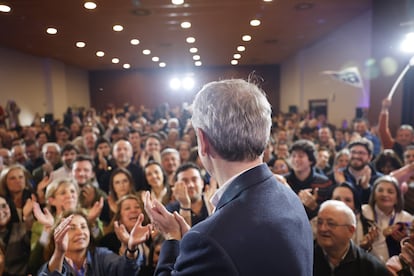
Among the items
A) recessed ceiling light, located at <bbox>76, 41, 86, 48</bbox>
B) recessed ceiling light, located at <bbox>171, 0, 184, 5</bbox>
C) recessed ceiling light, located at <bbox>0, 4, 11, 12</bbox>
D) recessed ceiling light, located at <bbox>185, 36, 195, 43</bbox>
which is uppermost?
recessed ceiling light, located at <bbox>171, 0, 184, 5</bbox>

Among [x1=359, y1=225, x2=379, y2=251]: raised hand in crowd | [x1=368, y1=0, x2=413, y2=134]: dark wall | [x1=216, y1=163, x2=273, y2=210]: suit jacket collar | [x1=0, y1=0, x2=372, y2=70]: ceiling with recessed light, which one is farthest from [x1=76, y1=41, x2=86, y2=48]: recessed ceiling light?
[x1=368, y1=0, x2=413, y2=134]: dark wall

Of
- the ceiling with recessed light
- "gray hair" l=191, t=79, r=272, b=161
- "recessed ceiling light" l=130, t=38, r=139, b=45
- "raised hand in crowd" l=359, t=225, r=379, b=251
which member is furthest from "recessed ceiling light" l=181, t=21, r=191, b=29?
"gray hair" l=191, t=79, r=272, b=161

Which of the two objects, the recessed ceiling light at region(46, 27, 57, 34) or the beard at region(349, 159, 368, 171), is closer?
the recessed ceiling light at region(46, 27, 57, 34)

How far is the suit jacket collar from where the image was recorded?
0.69m

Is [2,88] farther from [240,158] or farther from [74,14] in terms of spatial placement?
[240,158]

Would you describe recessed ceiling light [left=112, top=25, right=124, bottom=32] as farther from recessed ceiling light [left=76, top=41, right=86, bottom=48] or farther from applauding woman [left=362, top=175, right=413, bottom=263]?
applauding woman [left=362, top=175, right=413, bottom=263]

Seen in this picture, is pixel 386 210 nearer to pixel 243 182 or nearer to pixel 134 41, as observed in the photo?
pixel 243 182

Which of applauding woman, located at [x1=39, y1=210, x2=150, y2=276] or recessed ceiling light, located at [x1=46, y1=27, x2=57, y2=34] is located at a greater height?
recessed ceiling light, located at [x1=46, y1=27, x2=57, y2=34]

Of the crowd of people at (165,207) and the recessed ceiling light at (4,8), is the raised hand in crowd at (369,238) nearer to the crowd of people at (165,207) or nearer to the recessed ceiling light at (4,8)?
the crowd of people at (165,207)

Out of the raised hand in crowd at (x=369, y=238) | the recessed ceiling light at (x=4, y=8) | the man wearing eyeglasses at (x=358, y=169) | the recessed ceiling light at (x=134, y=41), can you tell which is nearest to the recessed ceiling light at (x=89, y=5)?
the recessed ceiling light at (x=134, y=41)

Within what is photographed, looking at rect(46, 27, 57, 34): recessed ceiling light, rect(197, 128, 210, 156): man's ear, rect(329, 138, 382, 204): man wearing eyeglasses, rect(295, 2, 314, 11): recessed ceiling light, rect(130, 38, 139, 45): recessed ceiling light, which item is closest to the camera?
rect(197, 128, 210, 156): man's ear

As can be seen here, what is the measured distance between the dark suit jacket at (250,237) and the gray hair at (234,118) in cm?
6

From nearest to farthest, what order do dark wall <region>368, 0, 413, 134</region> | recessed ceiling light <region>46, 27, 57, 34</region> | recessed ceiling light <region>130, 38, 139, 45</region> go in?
recessed ceiling light <region>46, 27, 57, 34</region> < recessed ceiling light <region>130, 38, 139, 45</region> < dark wall <region>368, 0, 413, 134</region>

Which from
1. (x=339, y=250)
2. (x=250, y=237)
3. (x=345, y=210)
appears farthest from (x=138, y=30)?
(x=250, y=237)
